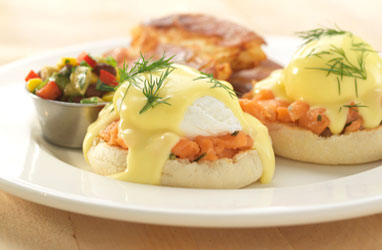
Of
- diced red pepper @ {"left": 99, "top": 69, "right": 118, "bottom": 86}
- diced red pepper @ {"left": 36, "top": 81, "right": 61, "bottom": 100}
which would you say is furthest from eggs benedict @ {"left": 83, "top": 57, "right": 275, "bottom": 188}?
diced red pepper @ {"left": 36, "top": 81, "right": 61, "bottom": 100}

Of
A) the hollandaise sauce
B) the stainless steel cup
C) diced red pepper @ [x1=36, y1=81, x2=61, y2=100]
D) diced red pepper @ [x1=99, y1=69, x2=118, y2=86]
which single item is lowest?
the stainless steel cup

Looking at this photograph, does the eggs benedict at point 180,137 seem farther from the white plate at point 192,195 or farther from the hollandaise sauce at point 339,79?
the hollandaise sauce at point 339,79

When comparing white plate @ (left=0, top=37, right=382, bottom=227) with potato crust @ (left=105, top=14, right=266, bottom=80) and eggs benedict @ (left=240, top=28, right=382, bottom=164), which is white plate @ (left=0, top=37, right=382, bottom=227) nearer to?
eggs benedict @ (left=240, top=28, right=382, bottom=164)

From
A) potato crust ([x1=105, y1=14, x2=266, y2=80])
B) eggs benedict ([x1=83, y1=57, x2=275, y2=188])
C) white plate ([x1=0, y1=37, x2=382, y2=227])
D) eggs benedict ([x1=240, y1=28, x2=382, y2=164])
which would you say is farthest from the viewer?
potato crust ([x1=105, y1=14, x2=266, y2=80])

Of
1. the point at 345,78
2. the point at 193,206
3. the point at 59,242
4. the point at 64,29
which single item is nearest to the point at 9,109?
the point at 59,242

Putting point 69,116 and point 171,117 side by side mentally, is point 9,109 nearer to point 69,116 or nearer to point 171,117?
point 69,116

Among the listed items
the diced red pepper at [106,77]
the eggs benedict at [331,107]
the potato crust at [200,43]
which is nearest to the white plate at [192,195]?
the eggs benedict at [331,107]

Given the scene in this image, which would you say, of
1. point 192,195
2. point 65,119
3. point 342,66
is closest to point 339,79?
point 342,66
